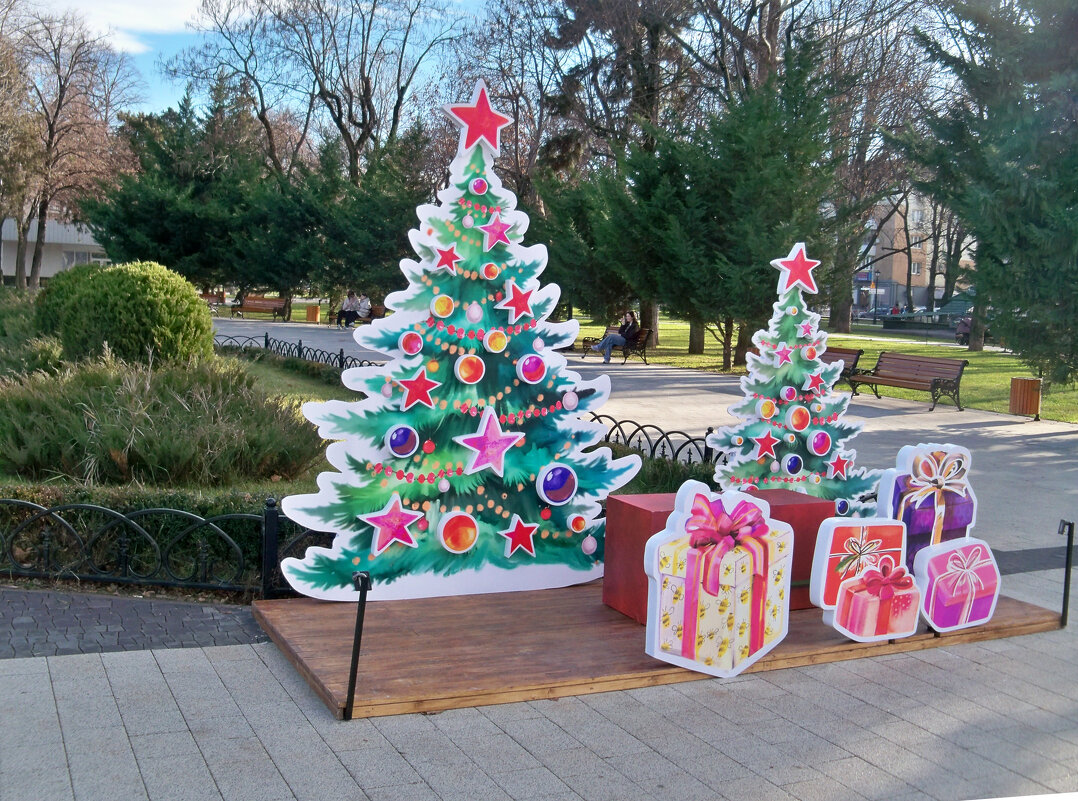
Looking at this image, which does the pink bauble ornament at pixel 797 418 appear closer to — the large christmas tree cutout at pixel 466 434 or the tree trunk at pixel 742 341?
the large christmas tree cutout at pixel 466 434

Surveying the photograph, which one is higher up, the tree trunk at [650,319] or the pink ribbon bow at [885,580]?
the tree trunk at [650,319]

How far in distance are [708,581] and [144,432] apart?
5.47m

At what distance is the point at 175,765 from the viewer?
160 inches

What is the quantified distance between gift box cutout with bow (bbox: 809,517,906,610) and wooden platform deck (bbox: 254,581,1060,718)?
377 mm

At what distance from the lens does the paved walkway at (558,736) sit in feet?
13.2

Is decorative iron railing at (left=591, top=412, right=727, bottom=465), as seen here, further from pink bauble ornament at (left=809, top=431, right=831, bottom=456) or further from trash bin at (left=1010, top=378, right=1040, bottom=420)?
trash bin at (left=1010, top=378, right=1040, bottom=420)

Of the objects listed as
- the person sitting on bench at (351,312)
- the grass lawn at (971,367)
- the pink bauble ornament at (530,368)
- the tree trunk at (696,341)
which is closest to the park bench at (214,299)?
the person sitting on bench at (351,312)

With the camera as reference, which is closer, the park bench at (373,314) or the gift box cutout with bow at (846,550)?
the gift box cutout with bow at (846,550)

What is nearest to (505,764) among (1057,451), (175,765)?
(175,765)

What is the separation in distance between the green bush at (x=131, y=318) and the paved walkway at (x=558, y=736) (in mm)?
6973

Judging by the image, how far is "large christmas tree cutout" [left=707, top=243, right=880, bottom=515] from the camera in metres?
7.78

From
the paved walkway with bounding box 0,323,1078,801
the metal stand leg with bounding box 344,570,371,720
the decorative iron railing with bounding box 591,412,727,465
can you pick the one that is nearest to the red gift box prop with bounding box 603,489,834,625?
the paved walkway with bounding box 0,323,1078,801

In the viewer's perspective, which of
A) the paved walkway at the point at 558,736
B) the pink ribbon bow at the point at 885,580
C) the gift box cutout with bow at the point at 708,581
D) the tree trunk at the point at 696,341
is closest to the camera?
the paved walkway at the point at 558,736

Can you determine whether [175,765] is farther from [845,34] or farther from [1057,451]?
[845,34]
